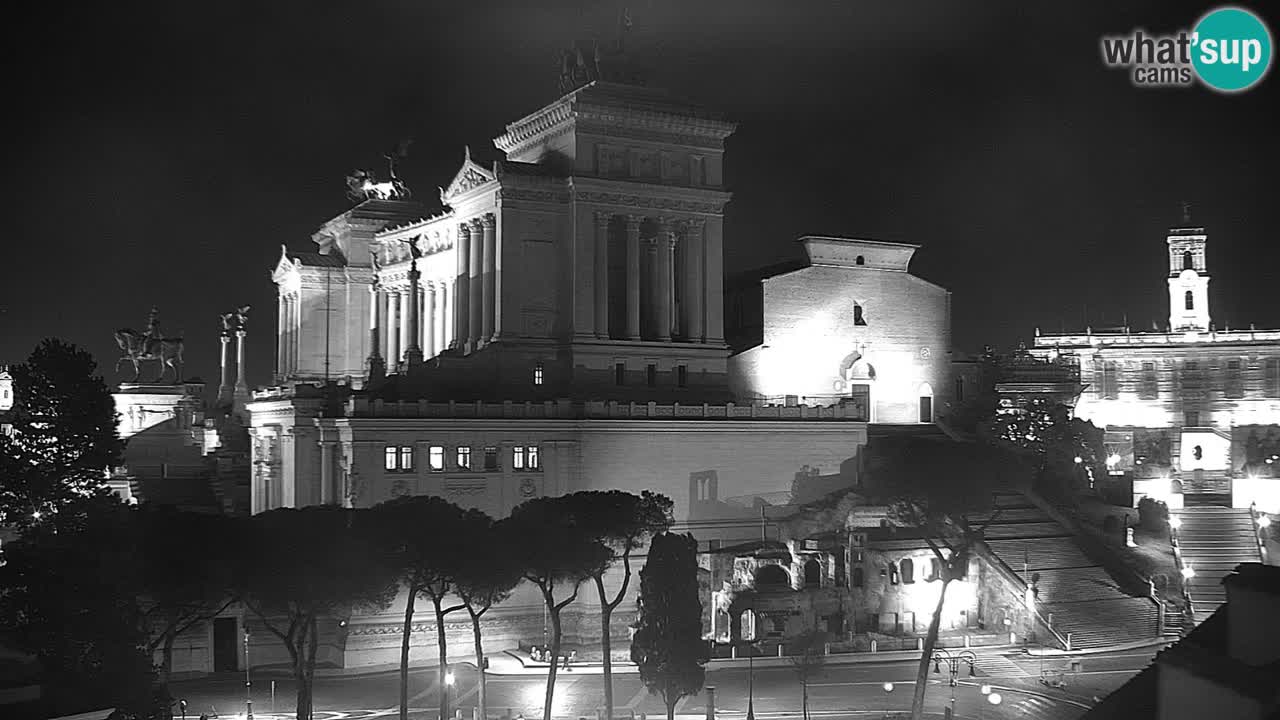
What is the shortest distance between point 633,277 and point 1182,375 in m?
61.4

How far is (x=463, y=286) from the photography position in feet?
259

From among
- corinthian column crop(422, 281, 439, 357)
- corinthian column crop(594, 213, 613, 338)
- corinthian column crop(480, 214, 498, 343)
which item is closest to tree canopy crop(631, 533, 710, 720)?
corinthian column crop(594, 213, 613, 338)

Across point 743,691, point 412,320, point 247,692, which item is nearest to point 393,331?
point 412,320

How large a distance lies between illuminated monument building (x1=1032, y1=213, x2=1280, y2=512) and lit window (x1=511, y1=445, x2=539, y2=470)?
184 ft

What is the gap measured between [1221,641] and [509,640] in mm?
57354

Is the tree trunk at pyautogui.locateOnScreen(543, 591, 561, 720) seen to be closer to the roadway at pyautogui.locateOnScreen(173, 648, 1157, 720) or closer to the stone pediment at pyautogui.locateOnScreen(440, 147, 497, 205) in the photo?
the roadway at pyautogui.locateOnScreen(173, 648, 1157, 720)

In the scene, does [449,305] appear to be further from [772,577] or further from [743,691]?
[743,691]

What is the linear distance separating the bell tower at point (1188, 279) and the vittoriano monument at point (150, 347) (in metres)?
86.5

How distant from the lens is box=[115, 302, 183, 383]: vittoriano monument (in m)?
99.7

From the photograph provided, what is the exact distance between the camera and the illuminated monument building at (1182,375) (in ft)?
353

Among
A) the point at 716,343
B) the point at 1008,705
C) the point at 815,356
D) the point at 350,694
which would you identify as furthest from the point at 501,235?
the point at 1008,705

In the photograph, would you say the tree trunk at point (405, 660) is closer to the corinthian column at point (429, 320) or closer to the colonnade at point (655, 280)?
the colonnade at point (655, 280)

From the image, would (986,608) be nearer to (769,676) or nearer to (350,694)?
(769,676)

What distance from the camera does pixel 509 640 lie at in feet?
214
